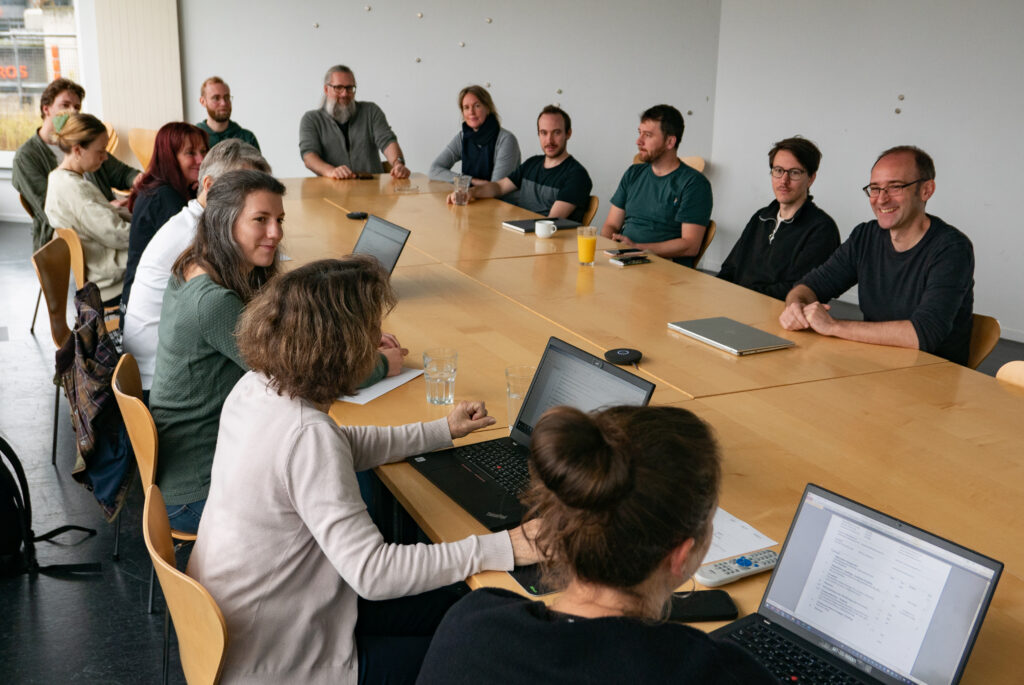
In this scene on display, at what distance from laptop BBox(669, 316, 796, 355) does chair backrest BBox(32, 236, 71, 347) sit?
220cm

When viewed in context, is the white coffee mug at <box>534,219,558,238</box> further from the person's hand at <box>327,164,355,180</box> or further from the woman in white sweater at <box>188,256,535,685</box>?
the woman in white sweater at <box>188,256,535,685</box>

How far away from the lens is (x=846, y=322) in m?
2.80

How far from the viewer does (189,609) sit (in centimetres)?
147

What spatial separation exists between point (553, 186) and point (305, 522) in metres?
3.87

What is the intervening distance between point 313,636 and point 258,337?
21.9 inches

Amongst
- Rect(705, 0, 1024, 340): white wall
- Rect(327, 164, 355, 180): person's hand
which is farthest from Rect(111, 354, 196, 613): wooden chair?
Rect(705, 0, 1024, 340): white wall

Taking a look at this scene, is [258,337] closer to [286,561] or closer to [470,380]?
[286,561]

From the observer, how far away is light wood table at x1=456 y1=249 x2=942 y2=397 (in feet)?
8.13

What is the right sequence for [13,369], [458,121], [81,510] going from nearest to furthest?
[81,510]
[13,369]
[458,121]

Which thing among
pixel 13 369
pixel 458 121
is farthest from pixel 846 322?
pixel 458 121

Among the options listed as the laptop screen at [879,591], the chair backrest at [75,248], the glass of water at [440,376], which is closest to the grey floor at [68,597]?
the chair backrest at [75,248]

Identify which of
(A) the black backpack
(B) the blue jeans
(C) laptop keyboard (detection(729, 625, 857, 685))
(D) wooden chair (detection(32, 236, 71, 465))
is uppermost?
(C) laptop keyboard (detection(729, 625, 857, 685))

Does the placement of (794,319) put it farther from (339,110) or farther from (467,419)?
(339,110)

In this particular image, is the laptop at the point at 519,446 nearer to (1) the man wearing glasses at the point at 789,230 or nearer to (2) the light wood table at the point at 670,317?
(2) the light wood table at the point at 670,317
